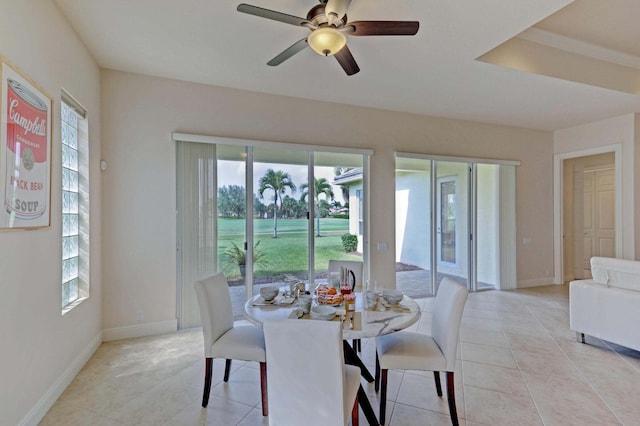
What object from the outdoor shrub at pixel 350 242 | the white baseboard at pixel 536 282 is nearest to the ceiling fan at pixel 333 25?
the outdoor shrub at pixel 350 242

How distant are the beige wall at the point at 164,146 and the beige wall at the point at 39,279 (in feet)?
1.76

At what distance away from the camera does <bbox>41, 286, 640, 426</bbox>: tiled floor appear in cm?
217

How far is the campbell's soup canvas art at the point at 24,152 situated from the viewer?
1.76 meters

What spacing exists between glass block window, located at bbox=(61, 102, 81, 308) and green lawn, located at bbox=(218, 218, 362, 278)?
4.76ft

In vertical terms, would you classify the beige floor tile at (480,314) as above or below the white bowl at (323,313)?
below

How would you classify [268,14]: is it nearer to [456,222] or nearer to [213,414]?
[213,414]

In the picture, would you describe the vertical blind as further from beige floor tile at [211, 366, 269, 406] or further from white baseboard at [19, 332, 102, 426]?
beige floor tile at [211, 366, 269, 406]

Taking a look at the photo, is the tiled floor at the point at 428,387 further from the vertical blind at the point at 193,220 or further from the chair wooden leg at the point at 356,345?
the vertical blind at the point at 193,220

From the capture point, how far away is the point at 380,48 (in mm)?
3023

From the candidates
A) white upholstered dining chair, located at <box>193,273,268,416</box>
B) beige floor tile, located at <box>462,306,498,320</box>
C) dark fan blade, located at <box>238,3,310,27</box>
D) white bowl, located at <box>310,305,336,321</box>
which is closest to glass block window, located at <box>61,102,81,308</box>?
white upholstered dining chair, located at <box>193,273,268,416</box>

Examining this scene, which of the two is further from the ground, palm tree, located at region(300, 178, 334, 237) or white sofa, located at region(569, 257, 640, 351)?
palm tree, located at region(300, 178, 334, 237)

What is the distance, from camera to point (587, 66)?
12.4 feet

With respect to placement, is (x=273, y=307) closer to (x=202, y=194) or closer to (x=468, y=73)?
(x=202, y=194)

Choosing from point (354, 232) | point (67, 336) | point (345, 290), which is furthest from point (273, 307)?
point (354, 232)
